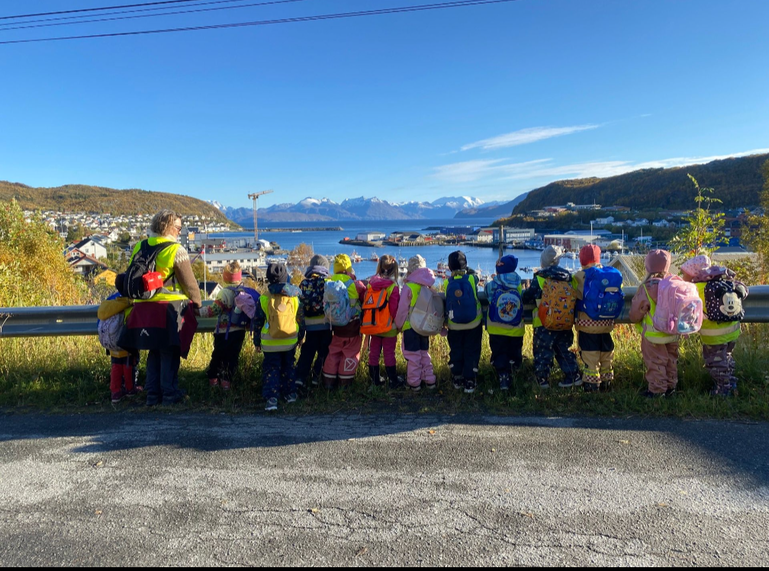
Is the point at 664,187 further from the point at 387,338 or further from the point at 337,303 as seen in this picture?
the point at 337,303

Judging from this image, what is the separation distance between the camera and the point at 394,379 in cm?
507

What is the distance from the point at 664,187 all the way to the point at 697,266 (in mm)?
86585

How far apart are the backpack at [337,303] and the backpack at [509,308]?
1.52 m

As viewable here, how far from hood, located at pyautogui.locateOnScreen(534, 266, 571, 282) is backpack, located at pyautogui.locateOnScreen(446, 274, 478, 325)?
2.31 ft

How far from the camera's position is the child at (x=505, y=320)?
486cm

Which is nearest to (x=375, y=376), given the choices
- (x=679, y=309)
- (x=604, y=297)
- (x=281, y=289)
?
(x=281, y=289)

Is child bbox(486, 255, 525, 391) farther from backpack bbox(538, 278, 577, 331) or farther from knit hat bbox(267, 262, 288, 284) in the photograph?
knit hat bbox(267, 262, 288, 284)

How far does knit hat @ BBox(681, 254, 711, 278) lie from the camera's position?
14.9 feet

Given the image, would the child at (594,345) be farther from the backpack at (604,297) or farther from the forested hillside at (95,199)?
the forested hillside at (95,199)

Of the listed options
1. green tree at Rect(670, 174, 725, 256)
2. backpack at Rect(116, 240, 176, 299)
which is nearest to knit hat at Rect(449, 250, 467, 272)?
backpack at Rect(116, 240, 176, 299)

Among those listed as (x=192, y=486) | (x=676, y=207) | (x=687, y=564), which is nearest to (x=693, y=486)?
(x=687, y=564)

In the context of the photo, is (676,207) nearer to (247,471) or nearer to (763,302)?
(763,302)

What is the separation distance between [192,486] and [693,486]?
10.3ft

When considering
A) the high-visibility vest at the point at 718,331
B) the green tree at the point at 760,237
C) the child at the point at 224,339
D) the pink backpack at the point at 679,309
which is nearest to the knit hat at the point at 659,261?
the pink backpack at the point at 679,309
